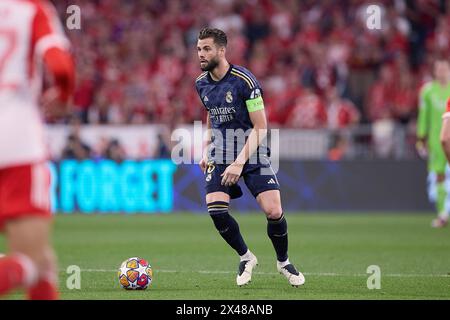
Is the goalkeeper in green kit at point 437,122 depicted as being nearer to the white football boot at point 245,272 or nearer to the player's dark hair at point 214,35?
the white football boot at point 245,272

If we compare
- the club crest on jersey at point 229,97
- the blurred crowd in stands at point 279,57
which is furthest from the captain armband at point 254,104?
the blurred crowd in stands at point 279,57

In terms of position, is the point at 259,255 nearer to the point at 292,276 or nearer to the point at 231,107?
the point at 292,276

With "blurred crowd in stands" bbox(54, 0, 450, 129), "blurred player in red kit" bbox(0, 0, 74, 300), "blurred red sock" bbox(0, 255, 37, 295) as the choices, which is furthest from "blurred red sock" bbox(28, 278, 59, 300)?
"blurred crowd in stands" bbox(54, 0, 450, 129)

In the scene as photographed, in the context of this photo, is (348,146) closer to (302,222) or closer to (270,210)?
(302,222)

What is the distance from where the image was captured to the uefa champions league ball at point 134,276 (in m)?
7.93

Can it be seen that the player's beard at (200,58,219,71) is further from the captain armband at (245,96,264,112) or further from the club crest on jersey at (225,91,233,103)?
the captain armband at (245,96,264,112)

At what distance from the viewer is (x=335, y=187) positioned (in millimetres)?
18641

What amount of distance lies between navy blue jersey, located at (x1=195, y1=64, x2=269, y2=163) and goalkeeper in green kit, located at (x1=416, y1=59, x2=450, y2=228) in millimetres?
6759

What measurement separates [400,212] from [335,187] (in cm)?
137

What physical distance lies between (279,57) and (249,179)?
43.8 ft

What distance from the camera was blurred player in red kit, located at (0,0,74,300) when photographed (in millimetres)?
4840

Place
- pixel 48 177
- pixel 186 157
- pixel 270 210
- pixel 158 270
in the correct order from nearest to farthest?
pixel 48 177
pixel 270 210
pixel 158 270
pixel 186 157

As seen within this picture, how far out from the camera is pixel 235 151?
8609 millimetres
